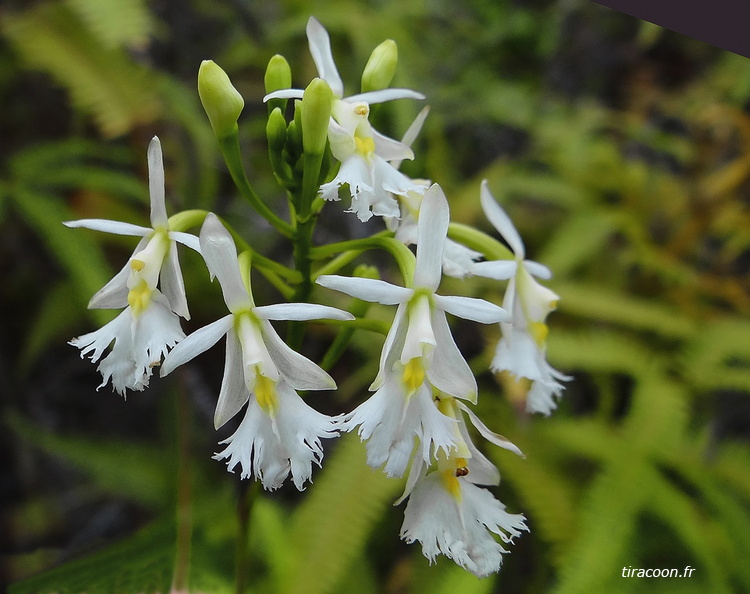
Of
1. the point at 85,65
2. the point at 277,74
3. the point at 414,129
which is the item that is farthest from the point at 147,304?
the point at 85,65

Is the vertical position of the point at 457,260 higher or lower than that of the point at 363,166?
lower

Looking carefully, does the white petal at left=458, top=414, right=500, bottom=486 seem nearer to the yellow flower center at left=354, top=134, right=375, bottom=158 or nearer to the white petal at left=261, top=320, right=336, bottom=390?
the white petal at left=261, top=320, right=336, bottom=390

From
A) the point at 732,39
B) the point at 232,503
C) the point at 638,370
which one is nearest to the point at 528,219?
the point at 638,370

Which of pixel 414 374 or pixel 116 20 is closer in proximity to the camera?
pixel 414 374

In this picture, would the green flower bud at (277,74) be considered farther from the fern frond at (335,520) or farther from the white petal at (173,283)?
the fern frond at (335,520)

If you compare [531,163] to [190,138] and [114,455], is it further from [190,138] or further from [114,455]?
[114,455]

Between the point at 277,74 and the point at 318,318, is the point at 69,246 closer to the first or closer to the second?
the point at 277,74
